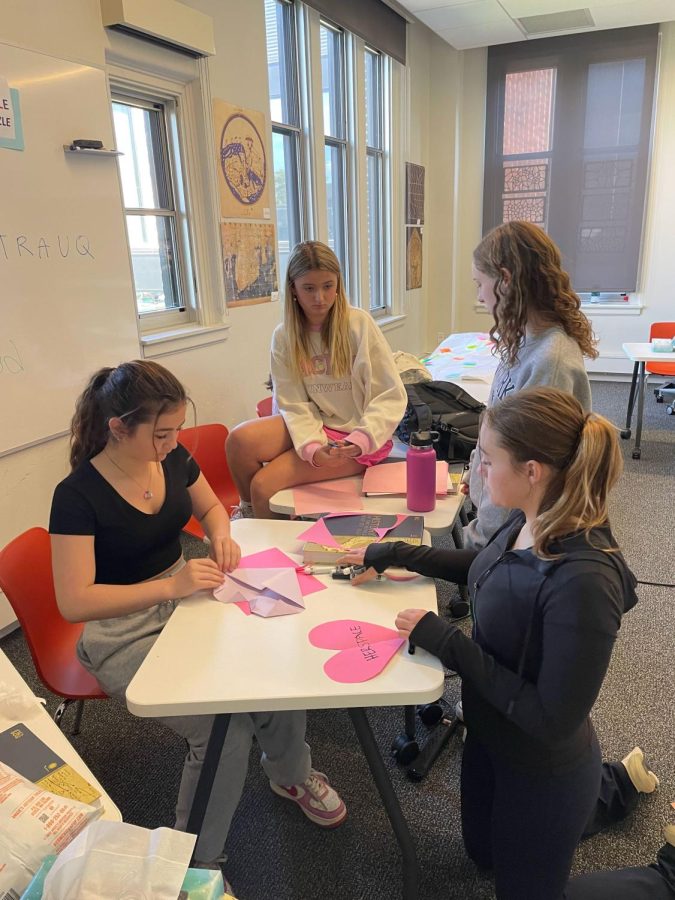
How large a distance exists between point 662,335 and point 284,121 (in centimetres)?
310

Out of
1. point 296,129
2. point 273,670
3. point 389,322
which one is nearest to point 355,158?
point 296,129

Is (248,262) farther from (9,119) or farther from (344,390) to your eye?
(344,390)

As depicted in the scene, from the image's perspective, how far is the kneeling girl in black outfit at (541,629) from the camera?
0.89 m

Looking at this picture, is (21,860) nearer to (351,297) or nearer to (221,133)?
(221,133)

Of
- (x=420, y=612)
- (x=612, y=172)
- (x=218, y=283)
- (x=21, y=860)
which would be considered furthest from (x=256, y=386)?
(x=612, y=172)

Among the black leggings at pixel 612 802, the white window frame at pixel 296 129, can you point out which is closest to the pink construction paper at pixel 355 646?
the black leggings at pixel 612 802

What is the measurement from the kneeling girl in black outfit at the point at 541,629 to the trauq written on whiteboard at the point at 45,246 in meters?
1.81

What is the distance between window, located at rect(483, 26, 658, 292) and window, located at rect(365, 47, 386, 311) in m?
1.31

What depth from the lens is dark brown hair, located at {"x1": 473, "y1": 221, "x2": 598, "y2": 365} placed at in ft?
4.92

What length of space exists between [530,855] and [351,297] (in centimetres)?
450

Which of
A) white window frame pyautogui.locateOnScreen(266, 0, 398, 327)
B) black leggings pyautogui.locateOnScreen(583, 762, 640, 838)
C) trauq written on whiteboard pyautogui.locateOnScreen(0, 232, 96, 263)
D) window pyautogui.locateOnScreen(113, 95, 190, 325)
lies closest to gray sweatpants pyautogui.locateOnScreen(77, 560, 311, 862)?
black leggings pyautogui.locateOnScreen(583, 762, 640, 838)

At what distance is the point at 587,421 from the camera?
3.17 feet

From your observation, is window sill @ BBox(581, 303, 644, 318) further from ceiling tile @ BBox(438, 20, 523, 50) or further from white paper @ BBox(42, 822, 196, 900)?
white paper @ BBox(42, 822, 196, 900)

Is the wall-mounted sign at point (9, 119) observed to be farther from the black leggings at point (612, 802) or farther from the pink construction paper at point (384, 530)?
the black leggings at point (612, 802)
